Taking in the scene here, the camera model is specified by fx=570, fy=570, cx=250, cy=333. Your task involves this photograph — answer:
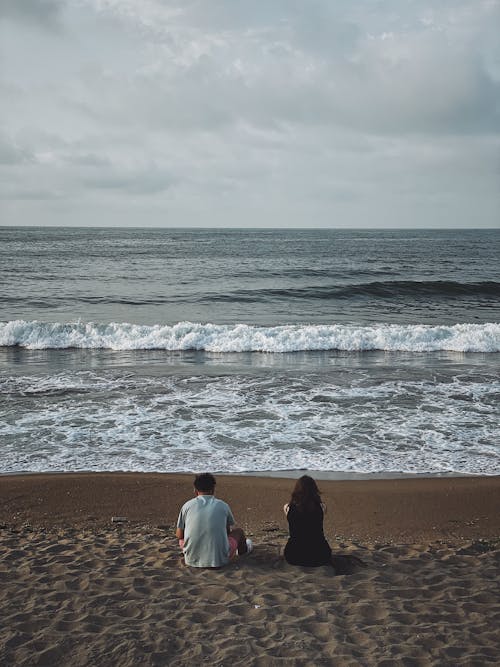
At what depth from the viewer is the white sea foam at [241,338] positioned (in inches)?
712

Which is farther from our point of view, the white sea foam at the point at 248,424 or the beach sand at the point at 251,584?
the white sea foam at the point at 248,424

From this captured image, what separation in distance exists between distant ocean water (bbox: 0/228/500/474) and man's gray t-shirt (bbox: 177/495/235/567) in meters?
3.01

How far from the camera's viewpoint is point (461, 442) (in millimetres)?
9562

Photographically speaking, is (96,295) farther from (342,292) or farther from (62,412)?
(62,412)

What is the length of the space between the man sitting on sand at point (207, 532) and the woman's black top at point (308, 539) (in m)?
0.55

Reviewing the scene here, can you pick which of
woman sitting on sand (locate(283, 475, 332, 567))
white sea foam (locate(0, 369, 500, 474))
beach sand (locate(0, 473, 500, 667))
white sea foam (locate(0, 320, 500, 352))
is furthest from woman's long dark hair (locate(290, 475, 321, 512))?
white sea foam (locate(0, 320, 500, 352))

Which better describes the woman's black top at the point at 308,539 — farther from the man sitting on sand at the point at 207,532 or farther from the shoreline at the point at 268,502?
the shoreline at the point at 268,502

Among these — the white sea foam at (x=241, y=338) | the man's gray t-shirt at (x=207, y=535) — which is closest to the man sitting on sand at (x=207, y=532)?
the man's gray t-shirt at (x=207, y=535)

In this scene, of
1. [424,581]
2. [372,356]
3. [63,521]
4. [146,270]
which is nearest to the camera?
[424,581]

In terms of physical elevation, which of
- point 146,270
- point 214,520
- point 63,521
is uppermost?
point 146,270

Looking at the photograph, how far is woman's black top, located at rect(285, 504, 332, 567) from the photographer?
542 cm

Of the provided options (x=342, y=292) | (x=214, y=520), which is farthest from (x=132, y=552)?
(x=342, y=292)

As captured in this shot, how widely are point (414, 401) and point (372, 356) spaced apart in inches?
205

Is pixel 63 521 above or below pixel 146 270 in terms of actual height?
below
